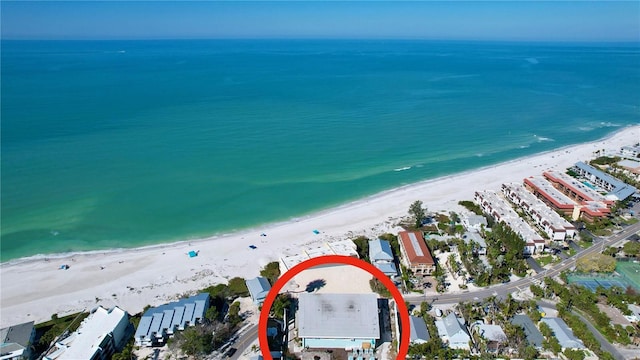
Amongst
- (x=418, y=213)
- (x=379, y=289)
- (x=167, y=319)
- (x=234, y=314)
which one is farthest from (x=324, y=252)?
(x=167, y=319)

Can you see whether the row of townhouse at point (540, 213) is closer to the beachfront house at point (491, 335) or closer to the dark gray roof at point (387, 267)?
the beachfront house at point (491, 335)

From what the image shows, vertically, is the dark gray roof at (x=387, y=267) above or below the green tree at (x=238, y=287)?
above

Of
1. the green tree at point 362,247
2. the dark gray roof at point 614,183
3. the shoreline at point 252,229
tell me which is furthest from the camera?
the dark gray roof at point 614,183

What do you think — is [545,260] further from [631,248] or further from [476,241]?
[631,248]

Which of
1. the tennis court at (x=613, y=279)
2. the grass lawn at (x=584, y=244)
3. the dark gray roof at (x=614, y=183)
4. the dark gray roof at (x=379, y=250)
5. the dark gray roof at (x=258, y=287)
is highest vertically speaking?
the dark gray roof at (x=614, y=183)

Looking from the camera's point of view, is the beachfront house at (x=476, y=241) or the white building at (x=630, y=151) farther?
the white building at (x=630, y=151)

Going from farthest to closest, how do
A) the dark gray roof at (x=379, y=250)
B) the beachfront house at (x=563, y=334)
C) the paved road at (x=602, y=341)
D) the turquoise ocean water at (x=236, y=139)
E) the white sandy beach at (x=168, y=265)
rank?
the turquoise ocean water at (x=236, y=139) → the dark gray roof at (x=379, y=250) → the white sandy beach at (x=168, y=265) → the beachfront house at (x=563, y=334) → the paved road at (x=602, y=341)

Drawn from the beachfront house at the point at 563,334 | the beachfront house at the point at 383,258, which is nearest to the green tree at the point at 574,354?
the beachfront house at the point at 563,334
